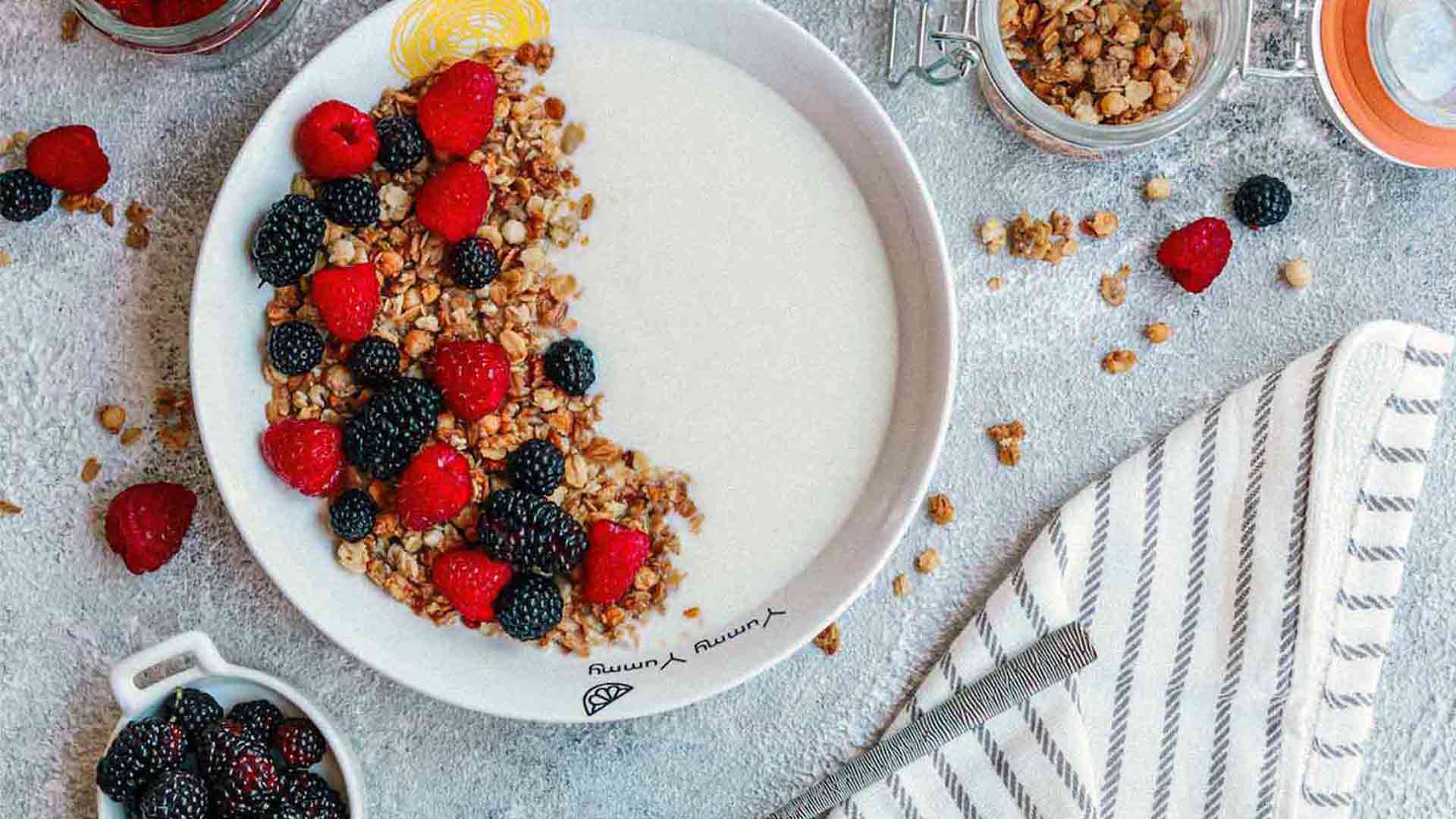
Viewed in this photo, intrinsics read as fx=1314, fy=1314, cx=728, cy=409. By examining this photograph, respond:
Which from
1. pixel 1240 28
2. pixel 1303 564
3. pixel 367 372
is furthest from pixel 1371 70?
pixel 367 372

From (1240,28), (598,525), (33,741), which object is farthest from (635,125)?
(33,741)

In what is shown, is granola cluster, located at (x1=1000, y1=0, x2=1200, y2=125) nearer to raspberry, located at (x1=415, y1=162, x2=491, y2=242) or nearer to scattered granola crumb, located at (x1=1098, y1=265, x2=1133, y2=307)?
scattered granola crumb, located at (x1=1098, y1=265, x2=1133, y2=307)

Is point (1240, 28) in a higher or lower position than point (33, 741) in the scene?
higher

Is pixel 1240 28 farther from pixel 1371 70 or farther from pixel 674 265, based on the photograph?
pixel 674 265

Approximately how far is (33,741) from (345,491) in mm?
371

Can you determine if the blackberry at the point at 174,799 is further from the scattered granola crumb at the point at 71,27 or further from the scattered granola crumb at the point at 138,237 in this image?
the scattered granola crumb at the point at 71,27

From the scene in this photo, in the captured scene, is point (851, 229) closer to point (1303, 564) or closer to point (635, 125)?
point (635, 125)

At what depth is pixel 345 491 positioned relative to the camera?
3.35 ft

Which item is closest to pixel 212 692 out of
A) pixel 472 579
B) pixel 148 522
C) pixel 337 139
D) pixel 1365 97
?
pixel 148 522

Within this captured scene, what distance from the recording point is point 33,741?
111cm

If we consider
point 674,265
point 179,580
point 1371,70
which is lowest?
point 179,580

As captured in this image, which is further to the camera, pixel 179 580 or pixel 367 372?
pixel 179 580

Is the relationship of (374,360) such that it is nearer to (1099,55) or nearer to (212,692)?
(212,692)

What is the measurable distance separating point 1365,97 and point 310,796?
1023 mm
